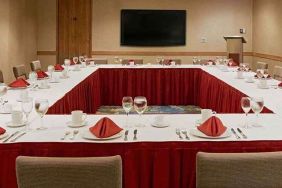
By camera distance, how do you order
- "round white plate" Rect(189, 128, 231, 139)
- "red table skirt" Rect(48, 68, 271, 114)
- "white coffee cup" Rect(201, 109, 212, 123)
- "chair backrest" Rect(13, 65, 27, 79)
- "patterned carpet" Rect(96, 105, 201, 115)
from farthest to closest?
"red table skirt" Rect(48, 68, 271, 114)
"patterned carpet" Rect(96, 105, 201, 115)
"chair backrest" Rect(13, 65, 27, 79)
"white coffee cup" Rect(201, 109, 212, 123)
"round white plate" Rect(189, 128, 231, 139)

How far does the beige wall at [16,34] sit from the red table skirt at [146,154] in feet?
22.1

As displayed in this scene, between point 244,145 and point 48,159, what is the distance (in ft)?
4.02

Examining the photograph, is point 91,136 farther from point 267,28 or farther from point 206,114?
point 267,28

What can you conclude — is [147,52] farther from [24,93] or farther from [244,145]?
[244,145]

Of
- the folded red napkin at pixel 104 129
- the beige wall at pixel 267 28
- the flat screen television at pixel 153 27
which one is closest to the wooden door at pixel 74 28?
the flat screen television at pixel 153 27

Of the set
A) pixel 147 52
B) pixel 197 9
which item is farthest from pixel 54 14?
pixel 197 9

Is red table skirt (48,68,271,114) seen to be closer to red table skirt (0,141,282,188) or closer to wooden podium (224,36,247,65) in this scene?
wooden podium (224,36,247,65)

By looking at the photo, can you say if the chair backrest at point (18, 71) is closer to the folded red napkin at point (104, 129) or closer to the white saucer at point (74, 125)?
the white saucer at point (74, 125)

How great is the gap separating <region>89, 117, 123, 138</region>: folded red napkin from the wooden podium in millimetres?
7487

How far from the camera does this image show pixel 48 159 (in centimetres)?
178

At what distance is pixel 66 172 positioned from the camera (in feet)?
5.79

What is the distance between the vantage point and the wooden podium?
9695 millimetres

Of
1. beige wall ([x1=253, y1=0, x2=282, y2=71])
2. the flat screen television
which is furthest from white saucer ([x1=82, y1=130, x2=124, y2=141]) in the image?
the flat screen television

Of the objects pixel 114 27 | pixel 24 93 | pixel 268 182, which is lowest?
pixel 268 182
